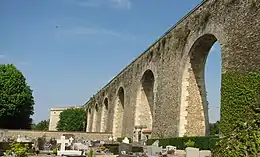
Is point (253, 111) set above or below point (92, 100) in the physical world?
below

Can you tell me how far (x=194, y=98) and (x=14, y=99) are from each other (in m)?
27.6

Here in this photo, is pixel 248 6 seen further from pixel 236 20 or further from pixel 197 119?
pixel 197 119

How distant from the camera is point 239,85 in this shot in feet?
48.6

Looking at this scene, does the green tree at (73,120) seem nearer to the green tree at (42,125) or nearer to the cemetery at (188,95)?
the cemetery at (188,95)

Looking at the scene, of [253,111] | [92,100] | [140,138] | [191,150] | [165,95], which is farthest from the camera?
[92,100]

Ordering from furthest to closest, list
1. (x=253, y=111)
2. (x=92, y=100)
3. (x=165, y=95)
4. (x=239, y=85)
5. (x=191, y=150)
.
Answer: (x=92, y=100)
(x=165, y=95)
(x=239, y=85)
(x=191, y=150)
(x=253, y=111)

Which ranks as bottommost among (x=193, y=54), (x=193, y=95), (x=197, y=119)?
(x=197, y=119)

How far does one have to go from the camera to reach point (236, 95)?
14906 mm

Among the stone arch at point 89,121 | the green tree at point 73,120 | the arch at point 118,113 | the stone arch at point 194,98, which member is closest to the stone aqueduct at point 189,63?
the stone arch at point 194,98

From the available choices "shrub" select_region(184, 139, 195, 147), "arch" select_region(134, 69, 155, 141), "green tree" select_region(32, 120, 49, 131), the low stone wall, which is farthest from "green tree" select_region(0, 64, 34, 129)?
"green tree" select_region(32, 120, 49, 131)

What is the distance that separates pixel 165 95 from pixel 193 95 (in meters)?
2.70

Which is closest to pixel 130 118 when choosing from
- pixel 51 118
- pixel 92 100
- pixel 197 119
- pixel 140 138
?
pixel 140 138

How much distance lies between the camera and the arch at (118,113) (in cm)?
3847

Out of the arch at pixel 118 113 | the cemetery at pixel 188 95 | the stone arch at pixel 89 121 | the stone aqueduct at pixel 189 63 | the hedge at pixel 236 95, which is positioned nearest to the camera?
the cemetery at pixel 188 95
